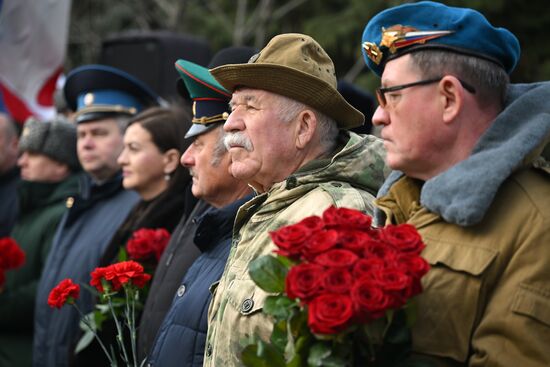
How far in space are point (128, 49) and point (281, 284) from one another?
25.5ft

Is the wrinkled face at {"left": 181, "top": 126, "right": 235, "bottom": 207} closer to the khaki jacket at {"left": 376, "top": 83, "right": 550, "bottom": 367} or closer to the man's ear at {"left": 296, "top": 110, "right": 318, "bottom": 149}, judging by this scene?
the man's ear at {"left": 296, "top": 110, "right": 318, "bottom": 149}

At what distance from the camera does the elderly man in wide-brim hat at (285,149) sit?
3082 mm

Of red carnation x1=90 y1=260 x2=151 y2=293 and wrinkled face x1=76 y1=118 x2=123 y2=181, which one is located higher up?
red carnation x1=90 y1=260 x2=151 y2=293

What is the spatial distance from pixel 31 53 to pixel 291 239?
7146mm

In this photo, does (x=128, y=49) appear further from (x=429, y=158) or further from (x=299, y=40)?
(x=429, y=158)

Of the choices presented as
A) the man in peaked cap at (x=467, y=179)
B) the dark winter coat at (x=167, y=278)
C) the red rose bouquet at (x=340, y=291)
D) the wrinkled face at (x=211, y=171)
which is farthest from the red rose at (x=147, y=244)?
the red rose bouquet at (x=340, y=291)

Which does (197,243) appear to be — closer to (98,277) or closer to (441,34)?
(98,277)

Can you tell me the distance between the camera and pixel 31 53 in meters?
8.83

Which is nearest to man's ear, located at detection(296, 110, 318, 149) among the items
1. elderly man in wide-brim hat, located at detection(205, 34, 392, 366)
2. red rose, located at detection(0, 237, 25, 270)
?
elderly man in wide-brim hat, located at detection(205, 34, 392, 366)

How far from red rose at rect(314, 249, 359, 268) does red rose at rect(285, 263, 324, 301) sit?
0.07 feet

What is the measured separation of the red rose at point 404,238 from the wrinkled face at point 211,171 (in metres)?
1.80

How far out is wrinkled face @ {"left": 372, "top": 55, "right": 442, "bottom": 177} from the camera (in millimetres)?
2564

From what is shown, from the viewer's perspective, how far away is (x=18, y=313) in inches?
243

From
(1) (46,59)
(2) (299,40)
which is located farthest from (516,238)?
(1) (46,59)
